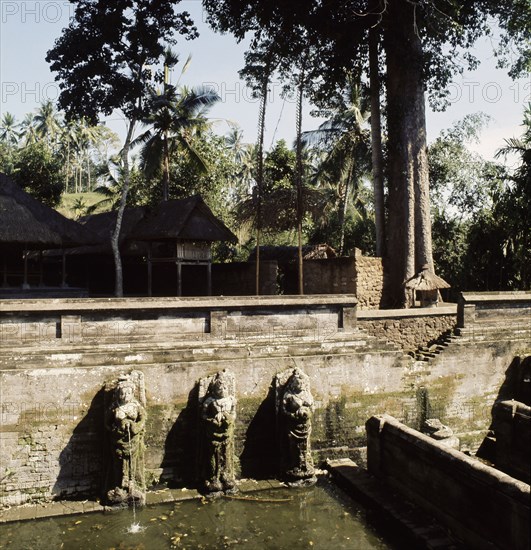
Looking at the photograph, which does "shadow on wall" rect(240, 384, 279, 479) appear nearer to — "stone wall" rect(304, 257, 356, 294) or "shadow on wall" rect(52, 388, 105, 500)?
"shadow on wall" rect(52, 388, 105, 500)

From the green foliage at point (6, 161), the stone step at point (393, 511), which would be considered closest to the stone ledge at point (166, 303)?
the stone step at point (393, 511)

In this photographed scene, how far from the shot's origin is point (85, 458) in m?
8.29

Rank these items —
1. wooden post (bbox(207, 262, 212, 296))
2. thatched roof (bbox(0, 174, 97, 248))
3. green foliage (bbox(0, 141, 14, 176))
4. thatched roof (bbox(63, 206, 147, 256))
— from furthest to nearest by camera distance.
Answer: green foliage (bbox(0, 141, 14, 176))
thatched roof (bbox(63, 206, 147, 256))
wooden post (bbox(207, 262, 212, 296))
thatched roof (bbox(0, 174, 97, 248))

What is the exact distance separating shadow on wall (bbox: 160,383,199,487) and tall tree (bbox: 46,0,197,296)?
27.7 ft

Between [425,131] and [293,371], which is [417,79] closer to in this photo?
[425,131]

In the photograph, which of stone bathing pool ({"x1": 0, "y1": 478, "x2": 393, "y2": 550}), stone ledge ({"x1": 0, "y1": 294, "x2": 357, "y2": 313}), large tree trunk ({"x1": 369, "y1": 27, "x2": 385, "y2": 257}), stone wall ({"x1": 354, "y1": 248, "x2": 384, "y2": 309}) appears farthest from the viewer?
A: large tree trunk ({"x1": 369, "y1": 27, "x2": 385, "y2": 257})

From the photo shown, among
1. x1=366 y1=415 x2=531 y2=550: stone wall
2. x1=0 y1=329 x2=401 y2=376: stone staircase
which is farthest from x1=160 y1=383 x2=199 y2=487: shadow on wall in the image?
x1=366 y1=415 x2=531 y2=550: stone wall

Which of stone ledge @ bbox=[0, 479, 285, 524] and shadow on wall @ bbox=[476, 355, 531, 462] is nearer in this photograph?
stone ledge @ bbox=[0, 479, 285, 524]

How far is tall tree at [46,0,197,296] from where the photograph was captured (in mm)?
15344

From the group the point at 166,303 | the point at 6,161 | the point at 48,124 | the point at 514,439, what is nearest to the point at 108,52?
the point at 166,303

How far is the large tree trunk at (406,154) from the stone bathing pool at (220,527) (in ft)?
26.0

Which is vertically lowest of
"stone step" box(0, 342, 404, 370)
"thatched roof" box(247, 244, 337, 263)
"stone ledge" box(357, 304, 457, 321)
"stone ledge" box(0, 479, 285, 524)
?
"stone ledge" box(0, 479, 285, 524)

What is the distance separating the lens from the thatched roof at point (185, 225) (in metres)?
16.5

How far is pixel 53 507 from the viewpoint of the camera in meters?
7.88
